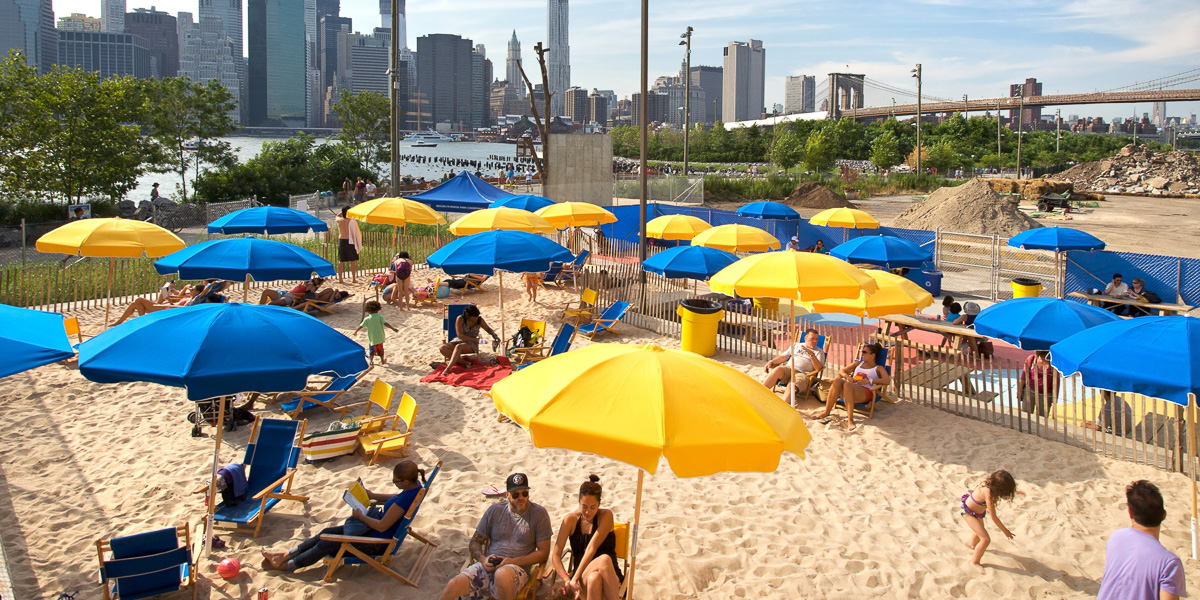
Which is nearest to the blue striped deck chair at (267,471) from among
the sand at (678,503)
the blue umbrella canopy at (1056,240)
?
the sand at (678,503)

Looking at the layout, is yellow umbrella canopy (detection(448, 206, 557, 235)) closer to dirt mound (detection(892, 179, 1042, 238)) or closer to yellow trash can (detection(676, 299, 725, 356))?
yellow trash can (detection(676, 299, 725, 356))

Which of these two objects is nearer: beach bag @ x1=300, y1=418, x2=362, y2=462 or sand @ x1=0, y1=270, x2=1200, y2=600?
sand @ x1=0, y1=270, x2=1200, y2=600

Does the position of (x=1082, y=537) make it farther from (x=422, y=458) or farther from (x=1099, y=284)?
(x=1099, y=284)

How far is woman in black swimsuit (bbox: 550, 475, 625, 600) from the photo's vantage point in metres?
4.46

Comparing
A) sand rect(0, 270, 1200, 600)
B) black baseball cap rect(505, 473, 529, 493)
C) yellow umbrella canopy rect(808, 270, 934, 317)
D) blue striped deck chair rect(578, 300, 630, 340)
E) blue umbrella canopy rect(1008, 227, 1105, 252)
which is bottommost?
sand rect(0, 270, 1200, 600)

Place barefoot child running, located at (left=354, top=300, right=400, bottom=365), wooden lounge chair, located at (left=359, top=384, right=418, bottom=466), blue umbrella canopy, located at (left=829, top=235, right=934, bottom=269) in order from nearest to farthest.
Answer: wooden lounge chair, located at (left=359, top=384, right=418, bottom=466) < barefoot child running, located at (left=354, top=300, right=400, bottom=365) < blue umbrella canopy, located at (left=829, top=235, right=934, bottom=269)

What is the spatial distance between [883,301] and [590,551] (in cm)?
554

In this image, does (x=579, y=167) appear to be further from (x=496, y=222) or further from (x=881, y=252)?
(x=496, y=222)

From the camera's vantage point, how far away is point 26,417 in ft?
26.3

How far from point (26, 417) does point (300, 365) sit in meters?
5.19

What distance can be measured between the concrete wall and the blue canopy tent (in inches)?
250

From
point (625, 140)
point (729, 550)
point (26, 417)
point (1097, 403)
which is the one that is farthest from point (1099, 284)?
point (625, 140)

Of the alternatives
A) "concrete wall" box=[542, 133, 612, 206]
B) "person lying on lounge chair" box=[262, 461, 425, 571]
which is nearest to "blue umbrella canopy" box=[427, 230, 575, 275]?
"person lying on lounge chair" box=[262, 461, 425, 571]

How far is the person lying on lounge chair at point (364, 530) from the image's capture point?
5125 millimetres
